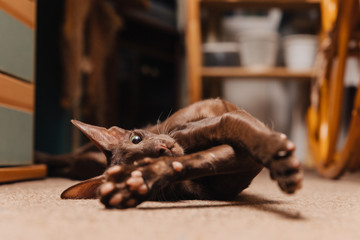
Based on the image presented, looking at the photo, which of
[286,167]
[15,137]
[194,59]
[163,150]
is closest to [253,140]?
[286,167]

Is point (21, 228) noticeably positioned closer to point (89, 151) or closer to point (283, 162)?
point (283, 162)

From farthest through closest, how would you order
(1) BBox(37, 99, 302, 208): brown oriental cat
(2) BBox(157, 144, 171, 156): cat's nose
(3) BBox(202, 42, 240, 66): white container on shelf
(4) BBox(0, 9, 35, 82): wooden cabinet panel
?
(3) BBox(202, 42, 240, 66): white container on shelf
(4) BBox(0, 9, 35, 82): wooden cabinet panel
(2) BBox(157, 144, 171, 156): cat's nose
(1) BBox(37, 99, 302, 208): brown oriental cat

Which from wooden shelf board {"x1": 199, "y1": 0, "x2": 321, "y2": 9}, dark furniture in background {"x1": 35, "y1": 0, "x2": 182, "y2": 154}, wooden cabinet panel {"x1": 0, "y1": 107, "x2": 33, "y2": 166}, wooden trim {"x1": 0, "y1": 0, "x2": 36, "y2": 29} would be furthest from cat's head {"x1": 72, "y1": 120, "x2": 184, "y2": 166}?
wooden shelf board {"x1": 199, "y1": 0, "x2": 321, "y2": 9}

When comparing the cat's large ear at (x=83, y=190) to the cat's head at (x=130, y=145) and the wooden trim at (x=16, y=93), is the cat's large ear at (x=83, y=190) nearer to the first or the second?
the cat's head at (x=130, y=145)

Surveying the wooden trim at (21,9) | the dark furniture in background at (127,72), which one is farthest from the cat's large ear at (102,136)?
the dark furniture in background at (127,72)

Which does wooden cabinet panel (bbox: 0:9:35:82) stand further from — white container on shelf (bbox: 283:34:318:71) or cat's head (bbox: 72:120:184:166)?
white container on shelf (bbox: 283:34:318:71)


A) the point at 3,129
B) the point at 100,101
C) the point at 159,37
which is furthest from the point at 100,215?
the point at 159,37

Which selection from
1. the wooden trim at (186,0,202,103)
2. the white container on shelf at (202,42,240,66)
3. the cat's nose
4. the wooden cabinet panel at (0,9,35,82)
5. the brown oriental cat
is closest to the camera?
the brown oriental cat
